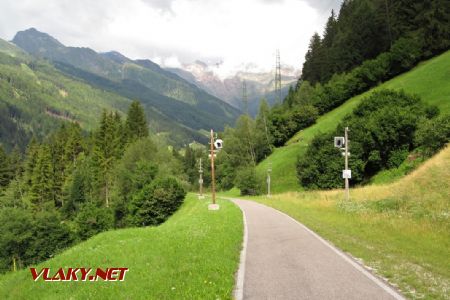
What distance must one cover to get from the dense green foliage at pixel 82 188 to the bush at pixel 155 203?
16 centimetres

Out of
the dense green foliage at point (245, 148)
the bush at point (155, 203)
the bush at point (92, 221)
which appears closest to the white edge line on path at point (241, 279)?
the bush at point (155, 203)

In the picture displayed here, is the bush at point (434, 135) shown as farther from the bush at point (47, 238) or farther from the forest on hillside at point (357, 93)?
the bush at point (47, 238)

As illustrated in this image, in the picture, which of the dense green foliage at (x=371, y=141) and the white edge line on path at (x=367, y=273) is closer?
the white edge line on path at (x=367, y=273)

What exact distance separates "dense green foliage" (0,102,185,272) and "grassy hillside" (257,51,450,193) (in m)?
20.5

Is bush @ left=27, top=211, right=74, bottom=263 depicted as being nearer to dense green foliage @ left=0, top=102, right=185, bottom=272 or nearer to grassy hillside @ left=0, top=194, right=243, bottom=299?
dense green foliage @ left=0, top=102, right=185, bottom=272

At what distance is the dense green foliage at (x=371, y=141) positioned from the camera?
51531 mm

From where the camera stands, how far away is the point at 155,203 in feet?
201

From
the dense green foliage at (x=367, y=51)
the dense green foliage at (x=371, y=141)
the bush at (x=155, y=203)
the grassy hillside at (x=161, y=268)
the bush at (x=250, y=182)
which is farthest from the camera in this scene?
the dense green foliage at (x=367, y=51)

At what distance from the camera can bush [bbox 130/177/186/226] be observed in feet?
199

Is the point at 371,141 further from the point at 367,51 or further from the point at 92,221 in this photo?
the point at 367,51

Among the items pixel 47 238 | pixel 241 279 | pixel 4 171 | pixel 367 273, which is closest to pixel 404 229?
pixel 367 273

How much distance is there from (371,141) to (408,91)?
63.9 ft

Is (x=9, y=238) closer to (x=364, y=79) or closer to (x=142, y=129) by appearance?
(x=142, y=129)

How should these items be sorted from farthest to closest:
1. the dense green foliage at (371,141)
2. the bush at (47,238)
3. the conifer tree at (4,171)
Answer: the conifer tree at (4,171), the bush at (47,238), the dense green foliage at (371,141)
